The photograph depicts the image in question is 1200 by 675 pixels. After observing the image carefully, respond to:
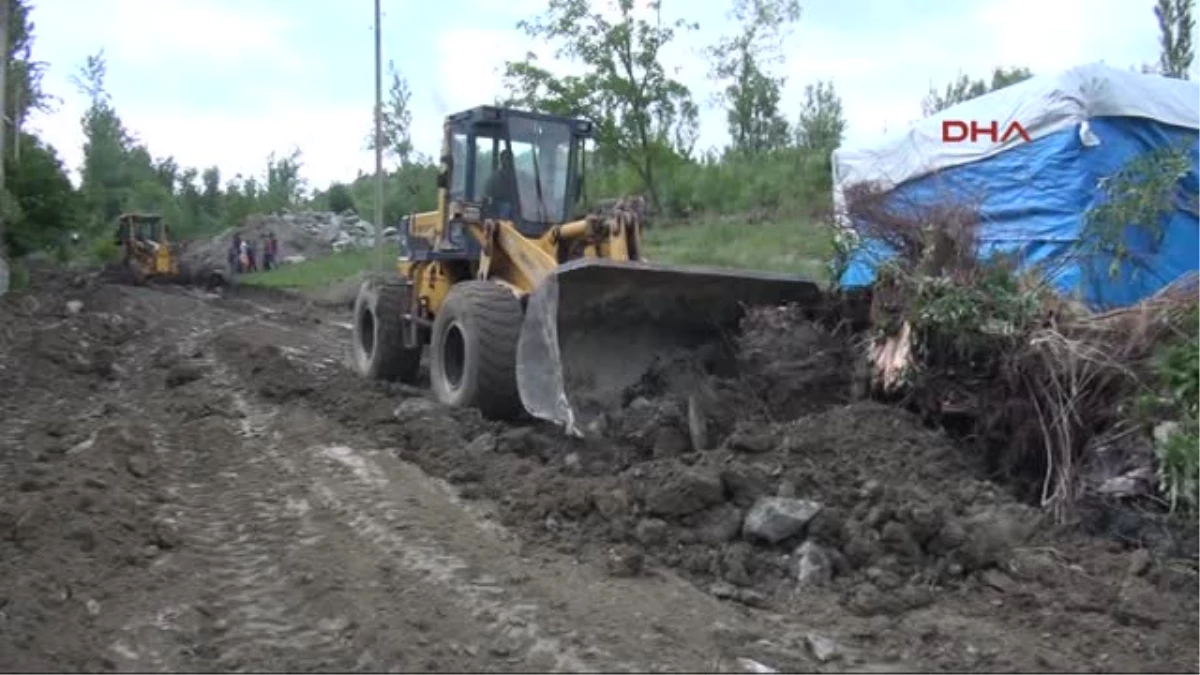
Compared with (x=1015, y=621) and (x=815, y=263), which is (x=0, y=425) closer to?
(x=815, y=263)

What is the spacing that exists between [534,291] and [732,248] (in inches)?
466

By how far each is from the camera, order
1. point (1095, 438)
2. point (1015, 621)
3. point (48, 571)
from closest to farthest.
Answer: point (1015, 621)
point (48, 571)
point (1095, 438)

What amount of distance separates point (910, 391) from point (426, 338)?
5.29 meters

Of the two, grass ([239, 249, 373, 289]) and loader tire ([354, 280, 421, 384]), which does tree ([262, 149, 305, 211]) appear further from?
loader tire ([354, 280, 421, 384])

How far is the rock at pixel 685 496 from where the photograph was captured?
6.03 metres

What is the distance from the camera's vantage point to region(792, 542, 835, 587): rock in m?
5.43

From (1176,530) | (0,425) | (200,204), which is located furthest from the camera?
(200,204)

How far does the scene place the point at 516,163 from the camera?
10.7m

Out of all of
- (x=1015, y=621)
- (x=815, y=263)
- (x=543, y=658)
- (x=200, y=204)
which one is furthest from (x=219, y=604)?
(x=200, y=204)

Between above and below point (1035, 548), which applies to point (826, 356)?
above

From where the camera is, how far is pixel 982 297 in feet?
24.3

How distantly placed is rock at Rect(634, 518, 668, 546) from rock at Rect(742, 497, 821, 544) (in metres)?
0.38

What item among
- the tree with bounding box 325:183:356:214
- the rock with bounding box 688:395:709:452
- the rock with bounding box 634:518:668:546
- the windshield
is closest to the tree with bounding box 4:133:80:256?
Answer: the windshield

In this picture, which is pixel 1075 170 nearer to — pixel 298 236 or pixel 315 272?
pixel 315 272
